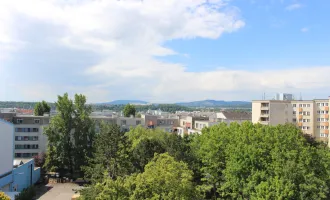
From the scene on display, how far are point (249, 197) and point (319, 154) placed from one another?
22.8ft

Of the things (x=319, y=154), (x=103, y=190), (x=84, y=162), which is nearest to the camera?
(x=103, y=190)

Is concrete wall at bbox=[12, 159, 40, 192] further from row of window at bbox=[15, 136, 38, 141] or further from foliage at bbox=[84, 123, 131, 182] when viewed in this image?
row of window at bbox=[15, 136, 38, 141]

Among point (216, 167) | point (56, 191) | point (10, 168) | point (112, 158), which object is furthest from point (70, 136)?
point (216, 167)

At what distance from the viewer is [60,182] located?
145 ft

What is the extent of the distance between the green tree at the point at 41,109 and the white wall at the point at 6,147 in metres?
40.0

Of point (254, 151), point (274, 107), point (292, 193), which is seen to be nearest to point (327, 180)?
point (292, 193)

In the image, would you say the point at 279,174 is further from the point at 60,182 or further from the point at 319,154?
the point at 60,182

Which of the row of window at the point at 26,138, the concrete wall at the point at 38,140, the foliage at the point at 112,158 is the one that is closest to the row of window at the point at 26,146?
the concrete wall at the point at 38,140

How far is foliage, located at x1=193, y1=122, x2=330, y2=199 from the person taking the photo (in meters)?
24.1

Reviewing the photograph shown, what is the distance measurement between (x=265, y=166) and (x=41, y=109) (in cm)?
6191

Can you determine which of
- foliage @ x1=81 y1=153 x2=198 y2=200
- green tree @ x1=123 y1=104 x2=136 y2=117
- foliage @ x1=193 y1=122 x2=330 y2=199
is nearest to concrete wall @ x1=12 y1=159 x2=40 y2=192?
foliage @ x1=81 y1=153 x2=198 y2=200

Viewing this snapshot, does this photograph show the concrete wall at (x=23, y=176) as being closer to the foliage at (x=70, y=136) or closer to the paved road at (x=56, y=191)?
the paved road at (x=56, y=191)

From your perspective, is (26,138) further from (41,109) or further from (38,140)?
(41,109)

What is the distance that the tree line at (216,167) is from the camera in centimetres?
1902
